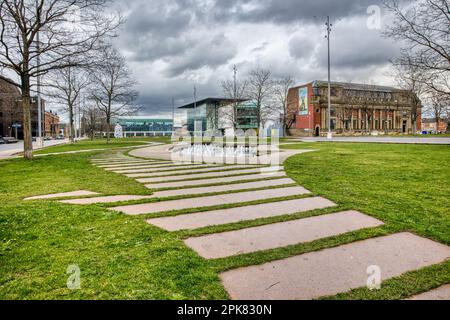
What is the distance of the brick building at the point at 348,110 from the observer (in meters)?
64.5

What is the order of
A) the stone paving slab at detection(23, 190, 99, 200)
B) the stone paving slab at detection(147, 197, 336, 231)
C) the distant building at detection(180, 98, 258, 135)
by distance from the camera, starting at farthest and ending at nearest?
the distant building at detection(180, 98, 258, 135)
the stone paving slab at detection(23, 190, 99, 200)
the stone paving slab at detection(147, 197, 336, 231)

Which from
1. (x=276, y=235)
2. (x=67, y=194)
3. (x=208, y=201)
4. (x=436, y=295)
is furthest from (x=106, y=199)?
(x=436, y=295)

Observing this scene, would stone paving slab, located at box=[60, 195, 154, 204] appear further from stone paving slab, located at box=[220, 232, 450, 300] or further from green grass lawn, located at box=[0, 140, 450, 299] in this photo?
stone paving slab, located at box=[220, 232, 450, 300]

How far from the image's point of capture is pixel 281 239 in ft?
12.0

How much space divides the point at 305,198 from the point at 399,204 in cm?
160

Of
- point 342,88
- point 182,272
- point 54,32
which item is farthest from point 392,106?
point 182,272

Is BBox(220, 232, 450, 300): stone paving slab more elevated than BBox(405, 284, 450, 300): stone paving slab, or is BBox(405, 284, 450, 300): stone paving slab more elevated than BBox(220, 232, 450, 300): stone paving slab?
BBox(220, 232, 450, 300): stone paving slab

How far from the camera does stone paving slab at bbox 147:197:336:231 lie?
423cm

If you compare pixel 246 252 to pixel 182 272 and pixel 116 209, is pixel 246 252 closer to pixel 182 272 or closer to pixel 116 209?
pixel 182 272

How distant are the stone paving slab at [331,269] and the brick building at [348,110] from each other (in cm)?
5655

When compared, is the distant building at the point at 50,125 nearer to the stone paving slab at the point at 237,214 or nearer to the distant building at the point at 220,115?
the distant building at the point at 220,115

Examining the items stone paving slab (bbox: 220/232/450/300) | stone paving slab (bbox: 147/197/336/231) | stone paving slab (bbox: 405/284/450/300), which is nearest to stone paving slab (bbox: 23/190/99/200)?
stone paving slab (bbox: 147/197/336/231)
